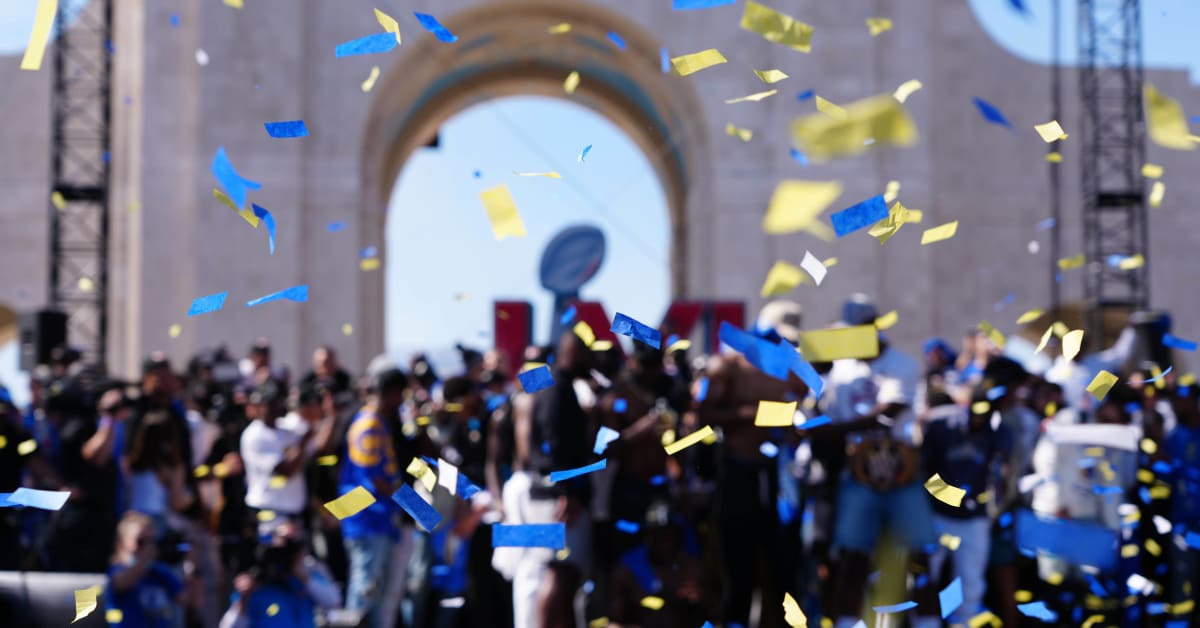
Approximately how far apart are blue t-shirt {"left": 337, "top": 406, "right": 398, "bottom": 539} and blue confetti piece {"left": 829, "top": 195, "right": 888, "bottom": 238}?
3.59 meters

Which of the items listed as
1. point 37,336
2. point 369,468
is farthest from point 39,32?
point 37,336

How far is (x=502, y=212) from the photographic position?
3.17 meters

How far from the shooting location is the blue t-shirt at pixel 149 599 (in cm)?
500

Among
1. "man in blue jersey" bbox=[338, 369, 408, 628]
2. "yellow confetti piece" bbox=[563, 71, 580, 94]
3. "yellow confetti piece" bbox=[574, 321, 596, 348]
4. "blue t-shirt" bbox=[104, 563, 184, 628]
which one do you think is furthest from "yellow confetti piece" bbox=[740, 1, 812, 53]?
"blue t-shirt" bbox=[104, 563, 184, 628]

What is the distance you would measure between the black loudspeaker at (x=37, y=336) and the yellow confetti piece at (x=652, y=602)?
27.0 ft

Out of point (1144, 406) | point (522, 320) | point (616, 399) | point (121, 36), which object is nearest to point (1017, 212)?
point (522, 320)

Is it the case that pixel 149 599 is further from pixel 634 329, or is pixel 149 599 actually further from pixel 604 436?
pixel 634 329

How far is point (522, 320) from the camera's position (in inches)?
524

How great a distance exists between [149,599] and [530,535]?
6.78ft

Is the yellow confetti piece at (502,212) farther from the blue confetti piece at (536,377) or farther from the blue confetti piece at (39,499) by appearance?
the blue confetti piece at (39,499)

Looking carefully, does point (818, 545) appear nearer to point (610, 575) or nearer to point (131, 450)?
point (610, 575)

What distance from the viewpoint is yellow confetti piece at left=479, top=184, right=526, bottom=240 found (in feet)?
10.2

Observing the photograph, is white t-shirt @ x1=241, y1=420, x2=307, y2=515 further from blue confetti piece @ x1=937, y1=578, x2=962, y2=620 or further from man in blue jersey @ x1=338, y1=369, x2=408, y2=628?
blue confetti piece @ x1=937, y1=578, x2=962, y2=620

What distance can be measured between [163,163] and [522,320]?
17.8ft
